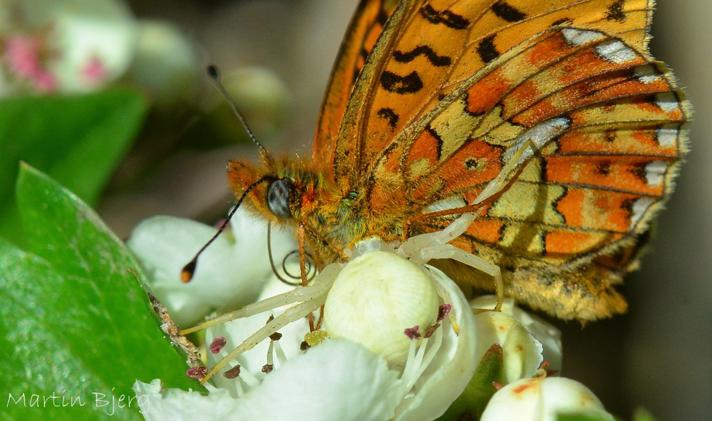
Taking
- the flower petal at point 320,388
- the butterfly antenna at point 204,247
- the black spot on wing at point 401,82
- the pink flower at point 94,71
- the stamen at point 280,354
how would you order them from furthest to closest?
the pink flower at point 94,71, the black spot on wing at point 401,82, the butterfly antenna at point 204,247, the stamen at point 280,354, the flower petal at point 320,388

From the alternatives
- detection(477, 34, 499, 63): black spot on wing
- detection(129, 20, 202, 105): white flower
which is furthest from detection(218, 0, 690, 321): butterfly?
detection(129, 20, 202, 105): white flower

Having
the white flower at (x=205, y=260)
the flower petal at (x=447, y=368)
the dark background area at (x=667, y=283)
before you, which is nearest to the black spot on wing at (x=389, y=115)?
the white flower at (x=205, y=260)

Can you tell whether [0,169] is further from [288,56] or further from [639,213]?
[288,56]

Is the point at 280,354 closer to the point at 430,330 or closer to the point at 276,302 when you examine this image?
the point at 276,302

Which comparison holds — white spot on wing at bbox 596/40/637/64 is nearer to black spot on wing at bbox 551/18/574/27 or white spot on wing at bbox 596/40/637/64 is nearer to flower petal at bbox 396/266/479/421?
black spot on wing at bbox 551/18/574/27

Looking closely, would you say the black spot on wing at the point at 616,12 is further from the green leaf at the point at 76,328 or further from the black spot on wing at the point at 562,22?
the green leaf at the point at 76,328

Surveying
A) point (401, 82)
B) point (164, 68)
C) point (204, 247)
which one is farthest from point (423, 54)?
point (164, 68)
